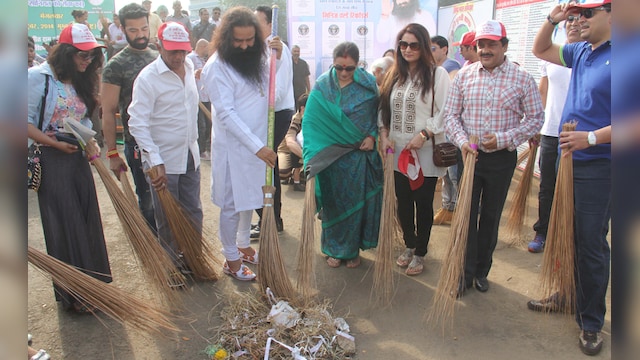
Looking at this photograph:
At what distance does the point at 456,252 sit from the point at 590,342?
32.7 inches

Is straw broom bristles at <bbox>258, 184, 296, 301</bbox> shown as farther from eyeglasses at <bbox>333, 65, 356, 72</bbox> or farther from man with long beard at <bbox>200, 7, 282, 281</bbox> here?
eyeglasses at <bbox>333, 65, 356, 72</bbox>

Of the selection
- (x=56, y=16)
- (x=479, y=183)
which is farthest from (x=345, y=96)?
(x=56, y=16)

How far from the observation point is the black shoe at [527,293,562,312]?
277cm

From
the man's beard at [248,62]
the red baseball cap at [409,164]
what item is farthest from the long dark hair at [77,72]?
the red baseball cap at [409,164]

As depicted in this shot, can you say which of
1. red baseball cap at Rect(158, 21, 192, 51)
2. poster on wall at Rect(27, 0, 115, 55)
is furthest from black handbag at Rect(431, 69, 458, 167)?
poster on wall at Rect(27, 0, 115, 55)

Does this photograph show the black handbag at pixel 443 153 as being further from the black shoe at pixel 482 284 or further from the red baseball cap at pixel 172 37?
the red baseball cap at pixel 172 37

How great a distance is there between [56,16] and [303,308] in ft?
30.8

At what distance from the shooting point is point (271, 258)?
9.01 ft

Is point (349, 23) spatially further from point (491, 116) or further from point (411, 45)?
point (491, 116)

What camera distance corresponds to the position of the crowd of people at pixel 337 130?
245 cm

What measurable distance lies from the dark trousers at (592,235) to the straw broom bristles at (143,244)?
7.60ft

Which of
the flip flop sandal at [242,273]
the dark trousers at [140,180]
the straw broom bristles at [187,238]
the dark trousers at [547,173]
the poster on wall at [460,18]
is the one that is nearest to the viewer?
the straw broom bristles at [187,238]

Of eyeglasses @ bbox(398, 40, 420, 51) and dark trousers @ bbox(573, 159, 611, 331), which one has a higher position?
eyeglasses @ bbox(398, 40, 420, 51)

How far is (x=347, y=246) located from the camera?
135 inches
